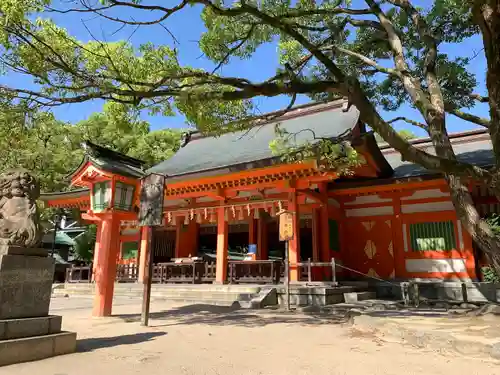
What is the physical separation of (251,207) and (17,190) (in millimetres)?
8976

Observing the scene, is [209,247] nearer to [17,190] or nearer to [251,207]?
[251,207]

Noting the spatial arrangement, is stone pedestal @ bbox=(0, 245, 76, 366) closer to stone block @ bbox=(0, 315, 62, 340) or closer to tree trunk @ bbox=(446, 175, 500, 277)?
stone block @ bbox=(0, 315, 62, 340)

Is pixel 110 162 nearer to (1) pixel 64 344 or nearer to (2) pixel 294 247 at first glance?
(1) pixel 64 344

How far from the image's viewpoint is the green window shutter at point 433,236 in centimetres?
1186

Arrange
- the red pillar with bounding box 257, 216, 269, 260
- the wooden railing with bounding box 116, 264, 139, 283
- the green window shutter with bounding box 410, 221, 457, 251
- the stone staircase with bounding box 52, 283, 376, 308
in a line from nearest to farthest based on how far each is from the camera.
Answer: the stone staircase with bounding box 52, 283, 376, 308 < the green window shutter with bounding box 410, 221, 457, 251 < the red pillar with bounding box 257, 216, 269, 260 < the wooden railing with bounding box 116, 264, 139, 283

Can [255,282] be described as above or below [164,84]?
below

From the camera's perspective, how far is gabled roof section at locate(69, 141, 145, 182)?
869cm

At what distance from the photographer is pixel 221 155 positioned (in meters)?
14.8

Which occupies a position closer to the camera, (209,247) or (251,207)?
(251,207)

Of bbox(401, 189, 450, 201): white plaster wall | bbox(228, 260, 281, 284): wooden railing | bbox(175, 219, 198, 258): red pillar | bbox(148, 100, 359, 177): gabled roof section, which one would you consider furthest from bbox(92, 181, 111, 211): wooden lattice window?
bbox(401, 189, 450, 201): white plaster wall

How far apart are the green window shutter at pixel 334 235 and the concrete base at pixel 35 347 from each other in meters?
9.65

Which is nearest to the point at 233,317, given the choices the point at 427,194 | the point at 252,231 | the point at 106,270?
the point at 106,270

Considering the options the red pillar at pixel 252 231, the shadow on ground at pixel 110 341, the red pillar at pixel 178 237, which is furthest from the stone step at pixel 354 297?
the red pillar at pixel 178 237

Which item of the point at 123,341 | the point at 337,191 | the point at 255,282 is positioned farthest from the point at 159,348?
the point at 337,191
